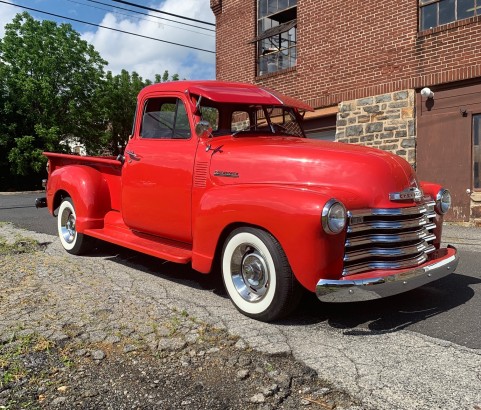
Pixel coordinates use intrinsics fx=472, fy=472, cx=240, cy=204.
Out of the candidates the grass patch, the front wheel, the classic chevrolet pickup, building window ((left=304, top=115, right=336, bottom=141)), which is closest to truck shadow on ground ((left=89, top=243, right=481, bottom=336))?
the front wheel

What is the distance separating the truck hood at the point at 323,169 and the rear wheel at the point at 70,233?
2.48 meters

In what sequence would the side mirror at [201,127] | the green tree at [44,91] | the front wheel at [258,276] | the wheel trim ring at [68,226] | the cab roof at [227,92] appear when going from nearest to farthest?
1. the front wheel at [258,276]
2. the side mirror at [201,127]
3. the cab roof at [227,92]
4. the wheel trim ring at [68,226]
5. the green tree at [44,91]

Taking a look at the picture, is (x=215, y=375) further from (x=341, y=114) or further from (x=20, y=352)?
(x=341, y=114)

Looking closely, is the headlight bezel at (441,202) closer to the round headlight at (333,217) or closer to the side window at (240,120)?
the round headlight at (333,217)

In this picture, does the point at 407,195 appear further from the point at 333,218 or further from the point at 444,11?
the point at 444,11

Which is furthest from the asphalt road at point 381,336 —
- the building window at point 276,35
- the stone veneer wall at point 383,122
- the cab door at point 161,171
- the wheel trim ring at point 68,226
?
the building window at point 276,35

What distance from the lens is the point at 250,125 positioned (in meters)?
4.76

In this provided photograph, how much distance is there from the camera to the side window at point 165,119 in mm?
4625

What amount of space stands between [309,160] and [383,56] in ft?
24.1

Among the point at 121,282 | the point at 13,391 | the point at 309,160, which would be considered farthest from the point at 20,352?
the point at 309,160

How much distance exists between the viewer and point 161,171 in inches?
180

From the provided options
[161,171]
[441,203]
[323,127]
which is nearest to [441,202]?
[441,203]

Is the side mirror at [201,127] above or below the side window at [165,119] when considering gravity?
below

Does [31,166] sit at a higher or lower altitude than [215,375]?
higher
